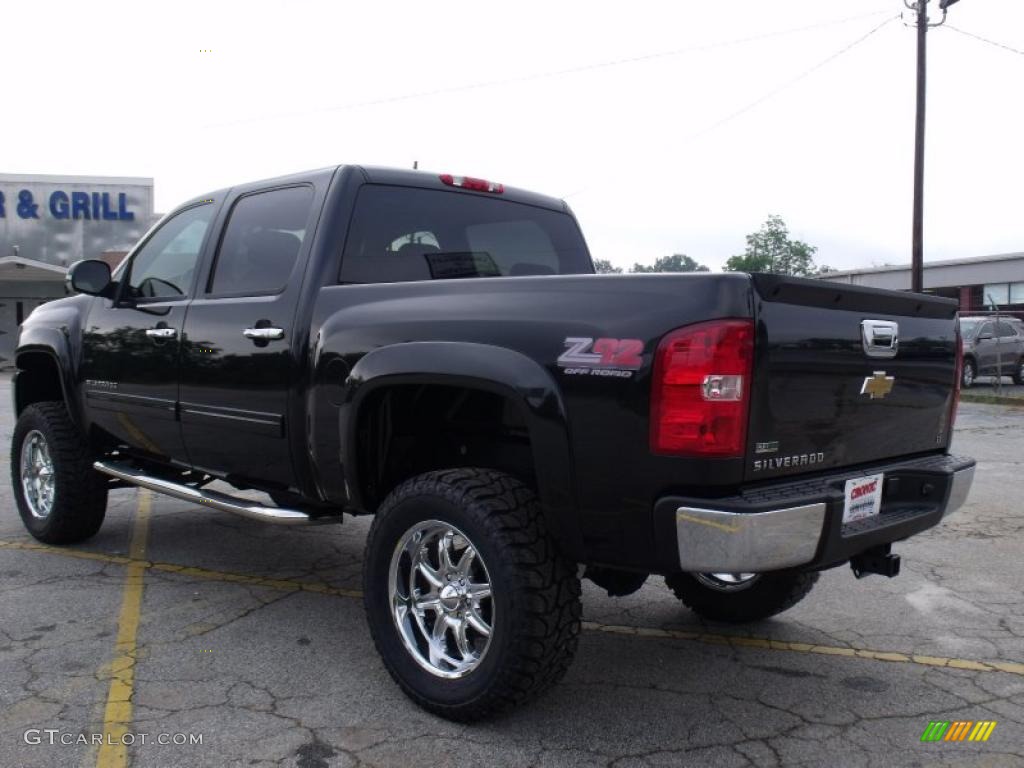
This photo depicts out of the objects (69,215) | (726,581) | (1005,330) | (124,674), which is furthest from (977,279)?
(124,674)

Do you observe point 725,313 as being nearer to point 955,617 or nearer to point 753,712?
point 753,712

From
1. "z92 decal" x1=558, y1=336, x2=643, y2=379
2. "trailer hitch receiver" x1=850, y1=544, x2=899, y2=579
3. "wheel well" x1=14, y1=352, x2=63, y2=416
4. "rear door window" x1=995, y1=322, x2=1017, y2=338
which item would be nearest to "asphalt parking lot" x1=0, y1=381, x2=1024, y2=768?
"trailer hitch receiver" x1=850, y1=544, x2=899, y2=579

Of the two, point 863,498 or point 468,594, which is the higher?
point 863,498

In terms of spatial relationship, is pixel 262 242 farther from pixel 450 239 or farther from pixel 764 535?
pixel 764 535

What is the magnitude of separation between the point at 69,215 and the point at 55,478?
29.4 meters

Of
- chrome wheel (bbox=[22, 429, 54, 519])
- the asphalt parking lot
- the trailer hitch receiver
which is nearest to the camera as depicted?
the asphalt parking lot

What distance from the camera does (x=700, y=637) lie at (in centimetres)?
427

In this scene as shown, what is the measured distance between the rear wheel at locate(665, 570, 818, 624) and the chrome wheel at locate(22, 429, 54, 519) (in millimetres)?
3817

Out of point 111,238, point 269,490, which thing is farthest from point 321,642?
point 111,238

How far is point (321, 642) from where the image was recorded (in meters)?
4.11

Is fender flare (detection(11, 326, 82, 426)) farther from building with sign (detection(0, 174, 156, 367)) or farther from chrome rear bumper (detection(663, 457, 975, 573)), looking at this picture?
building with sign (detection(0, 174, 156, 367))

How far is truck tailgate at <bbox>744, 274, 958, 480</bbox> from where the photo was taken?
2824 millimetres

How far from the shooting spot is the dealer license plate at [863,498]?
3.02m

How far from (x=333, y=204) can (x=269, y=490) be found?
133 centimetres
